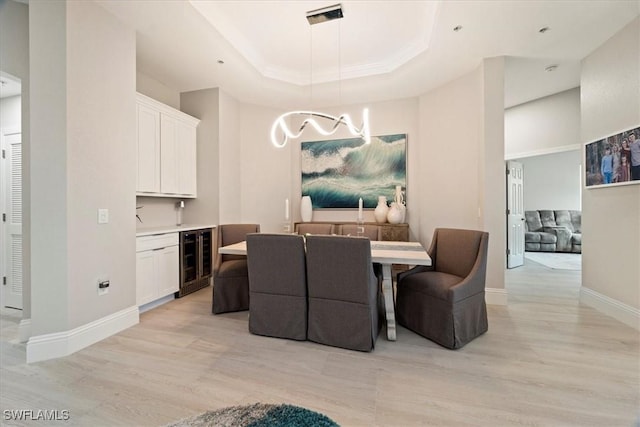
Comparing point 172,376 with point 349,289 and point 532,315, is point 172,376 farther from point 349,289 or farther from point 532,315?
point 532,315

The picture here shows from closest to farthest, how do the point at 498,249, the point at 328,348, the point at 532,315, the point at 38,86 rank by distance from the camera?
the point at 38,86 < the point at 328,348 < the point at 532,315 < the point at 498,249

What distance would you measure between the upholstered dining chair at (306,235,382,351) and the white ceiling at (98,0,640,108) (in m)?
2.32

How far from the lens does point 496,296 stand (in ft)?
10.5

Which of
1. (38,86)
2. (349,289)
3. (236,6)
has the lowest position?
(349,289)

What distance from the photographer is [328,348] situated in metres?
2.23

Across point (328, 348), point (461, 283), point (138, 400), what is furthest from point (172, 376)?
point (461, 283)

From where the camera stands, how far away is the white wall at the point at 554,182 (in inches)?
282

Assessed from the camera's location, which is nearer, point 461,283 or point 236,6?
point 461,283

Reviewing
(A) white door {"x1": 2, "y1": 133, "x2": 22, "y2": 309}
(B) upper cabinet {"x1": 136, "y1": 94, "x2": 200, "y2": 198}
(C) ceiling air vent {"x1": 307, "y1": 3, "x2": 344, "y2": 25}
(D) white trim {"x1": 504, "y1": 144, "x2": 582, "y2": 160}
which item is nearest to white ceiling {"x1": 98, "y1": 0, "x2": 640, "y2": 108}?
(C) ceiling air vent {"x1": 307, "y1": 3, "x2": 344, "y2": 25}

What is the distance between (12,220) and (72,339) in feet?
6.43

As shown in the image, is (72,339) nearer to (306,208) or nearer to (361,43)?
(306,208)

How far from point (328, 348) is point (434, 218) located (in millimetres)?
2696

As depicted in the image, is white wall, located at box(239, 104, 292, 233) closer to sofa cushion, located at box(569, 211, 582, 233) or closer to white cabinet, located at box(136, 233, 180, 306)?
white cabinet, located at box(136, 233, 180, 306)

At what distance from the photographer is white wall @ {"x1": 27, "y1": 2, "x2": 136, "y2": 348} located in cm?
208
